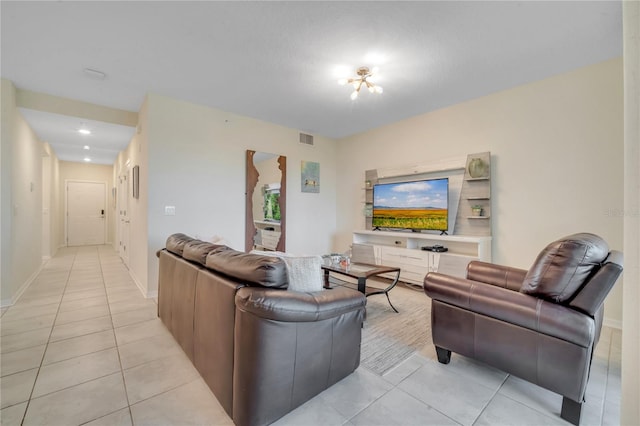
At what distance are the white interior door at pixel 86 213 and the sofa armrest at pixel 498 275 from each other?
9.93 m

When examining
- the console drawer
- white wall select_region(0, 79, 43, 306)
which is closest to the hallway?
white wall select_region(0, 79, 43, 306)

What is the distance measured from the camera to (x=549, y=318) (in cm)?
152

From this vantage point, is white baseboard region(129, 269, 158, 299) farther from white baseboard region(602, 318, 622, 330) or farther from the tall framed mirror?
white baseboard region(602, 318, 622, 330)

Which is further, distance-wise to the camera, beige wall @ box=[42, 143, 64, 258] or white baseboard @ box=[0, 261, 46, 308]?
beige wall @ box=[42, 143, 64, 258]

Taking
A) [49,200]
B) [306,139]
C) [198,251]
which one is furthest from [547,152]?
[49,200]

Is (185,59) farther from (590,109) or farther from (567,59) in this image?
(590,109)

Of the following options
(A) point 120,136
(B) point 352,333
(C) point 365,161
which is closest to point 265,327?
(B) point 352,333

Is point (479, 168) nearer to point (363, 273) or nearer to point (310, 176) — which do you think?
point (363, 273)

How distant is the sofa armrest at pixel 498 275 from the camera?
222cm

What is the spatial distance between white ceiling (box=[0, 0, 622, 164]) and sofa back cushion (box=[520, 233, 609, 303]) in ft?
5.89

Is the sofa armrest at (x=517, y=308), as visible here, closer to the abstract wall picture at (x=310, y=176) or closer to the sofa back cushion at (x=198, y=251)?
the sofa back cushion at (x=198, y=251)

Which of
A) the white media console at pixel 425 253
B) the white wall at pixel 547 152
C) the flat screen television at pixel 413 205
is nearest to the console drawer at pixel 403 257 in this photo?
the white media console at pixel 425 253

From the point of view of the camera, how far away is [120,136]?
482 cm

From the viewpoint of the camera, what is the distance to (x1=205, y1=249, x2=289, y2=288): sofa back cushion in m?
1.45
